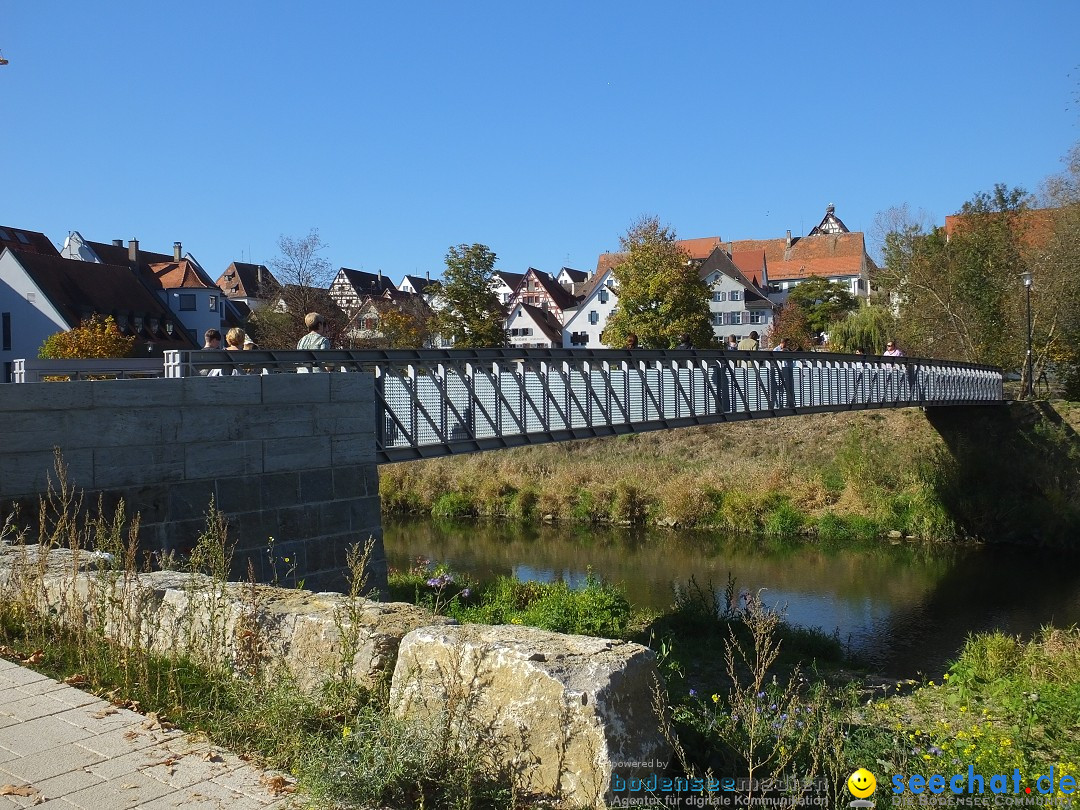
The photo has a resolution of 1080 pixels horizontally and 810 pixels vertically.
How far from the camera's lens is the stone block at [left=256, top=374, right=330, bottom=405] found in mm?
11086

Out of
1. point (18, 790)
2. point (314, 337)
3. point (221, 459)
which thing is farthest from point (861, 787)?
point (314, 337)

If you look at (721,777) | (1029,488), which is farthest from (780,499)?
(721,777)

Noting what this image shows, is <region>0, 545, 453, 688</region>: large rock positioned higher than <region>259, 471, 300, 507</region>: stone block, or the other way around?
<region>259, 471, 300, 507</region>: stone block

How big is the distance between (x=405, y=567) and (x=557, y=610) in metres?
9.55

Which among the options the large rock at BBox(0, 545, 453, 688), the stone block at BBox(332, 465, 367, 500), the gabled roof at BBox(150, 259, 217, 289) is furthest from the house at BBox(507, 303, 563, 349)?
the large rock at BBox(0, 545, 453, 688)

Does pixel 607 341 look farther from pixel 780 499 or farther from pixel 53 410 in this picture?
→ pixel 53 410

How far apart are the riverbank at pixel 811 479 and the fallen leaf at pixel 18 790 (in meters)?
27.5

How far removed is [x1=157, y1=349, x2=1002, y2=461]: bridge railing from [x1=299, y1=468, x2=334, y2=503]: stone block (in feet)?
3.29

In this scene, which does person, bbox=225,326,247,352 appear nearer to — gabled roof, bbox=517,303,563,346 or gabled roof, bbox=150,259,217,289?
gabled roof, bbox=150,259,217,289

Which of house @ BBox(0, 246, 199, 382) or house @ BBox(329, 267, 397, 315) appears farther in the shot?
house @ BBox(329, 267, 397, 315)

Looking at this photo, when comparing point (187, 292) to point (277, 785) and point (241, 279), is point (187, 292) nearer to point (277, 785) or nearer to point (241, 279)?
point (241, 279)

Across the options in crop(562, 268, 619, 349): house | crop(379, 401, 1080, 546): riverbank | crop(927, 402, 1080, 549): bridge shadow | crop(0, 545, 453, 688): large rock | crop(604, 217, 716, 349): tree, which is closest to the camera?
crop(0, 545, 453, 688): large rock

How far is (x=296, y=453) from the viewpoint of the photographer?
11.4 meters

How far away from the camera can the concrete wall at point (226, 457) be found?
9.05 metres
